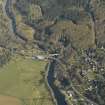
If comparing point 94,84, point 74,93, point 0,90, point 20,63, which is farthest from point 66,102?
point 20,63

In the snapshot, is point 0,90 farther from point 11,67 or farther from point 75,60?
point 75,60

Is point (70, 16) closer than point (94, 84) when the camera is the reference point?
No


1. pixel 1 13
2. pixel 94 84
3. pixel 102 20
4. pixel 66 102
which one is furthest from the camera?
pixel 1 13

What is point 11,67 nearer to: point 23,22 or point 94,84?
point 94,84

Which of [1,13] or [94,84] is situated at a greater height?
[1,13]

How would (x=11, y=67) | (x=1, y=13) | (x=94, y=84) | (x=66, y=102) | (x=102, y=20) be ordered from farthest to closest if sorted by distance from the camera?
1. (x=1, y=13)
2. (x=102, y=20)
3. (x=11, y=67)
4. (x=94, y=84)
5. (x=66, y=102)

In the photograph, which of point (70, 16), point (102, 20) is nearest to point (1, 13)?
point (70, 16)
